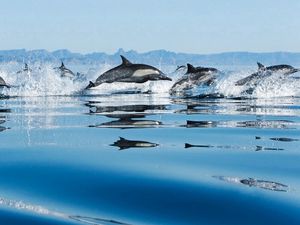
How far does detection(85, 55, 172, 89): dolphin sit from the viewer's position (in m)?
25.2

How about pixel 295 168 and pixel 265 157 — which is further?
pixel 265 157

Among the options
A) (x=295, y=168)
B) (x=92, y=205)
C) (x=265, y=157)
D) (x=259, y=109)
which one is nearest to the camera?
(x=92, y=205)

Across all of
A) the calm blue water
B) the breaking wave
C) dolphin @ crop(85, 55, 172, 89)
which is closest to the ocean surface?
the calm blue water

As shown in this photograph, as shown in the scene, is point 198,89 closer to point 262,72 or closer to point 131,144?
point 262,72

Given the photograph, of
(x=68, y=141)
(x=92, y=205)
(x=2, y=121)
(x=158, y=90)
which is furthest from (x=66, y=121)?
(x=158, y=90)

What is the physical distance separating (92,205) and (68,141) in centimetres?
355

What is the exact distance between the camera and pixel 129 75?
25.2m

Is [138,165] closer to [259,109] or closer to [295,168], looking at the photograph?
[295,168]

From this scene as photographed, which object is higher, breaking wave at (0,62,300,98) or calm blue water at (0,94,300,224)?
breaking wave at (0,62,300,98)

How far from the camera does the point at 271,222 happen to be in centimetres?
378

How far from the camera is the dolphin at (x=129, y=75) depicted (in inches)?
991

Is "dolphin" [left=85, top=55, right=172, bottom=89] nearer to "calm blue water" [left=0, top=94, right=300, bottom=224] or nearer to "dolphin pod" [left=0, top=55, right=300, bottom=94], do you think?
"dolphin pod" [left=0, top=55, right=300, bottom=94]

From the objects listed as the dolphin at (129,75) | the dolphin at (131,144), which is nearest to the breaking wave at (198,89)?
the dolphin at (129,75)

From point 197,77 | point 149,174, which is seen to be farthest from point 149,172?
point 197,77
